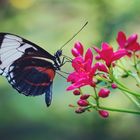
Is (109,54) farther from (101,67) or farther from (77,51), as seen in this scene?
(77,51)

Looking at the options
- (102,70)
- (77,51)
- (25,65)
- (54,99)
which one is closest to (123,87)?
(102,70)

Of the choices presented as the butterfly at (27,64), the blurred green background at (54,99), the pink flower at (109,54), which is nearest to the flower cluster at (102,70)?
the pink flower at (109,54)

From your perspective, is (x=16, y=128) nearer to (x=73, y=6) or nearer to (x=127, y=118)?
(x=127, y=118)

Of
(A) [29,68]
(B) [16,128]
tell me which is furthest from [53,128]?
(A) [29,68]

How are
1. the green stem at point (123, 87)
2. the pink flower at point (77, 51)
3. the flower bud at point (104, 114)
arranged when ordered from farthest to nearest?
the pink flower at point (77, 51) → the flower bud at point (104, 114) → the green stem at point (123, 87)

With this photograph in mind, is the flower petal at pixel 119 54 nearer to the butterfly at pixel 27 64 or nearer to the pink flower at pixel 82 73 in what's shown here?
the pink flower at pixel 82 73

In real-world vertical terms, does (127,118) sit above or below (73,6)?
below
